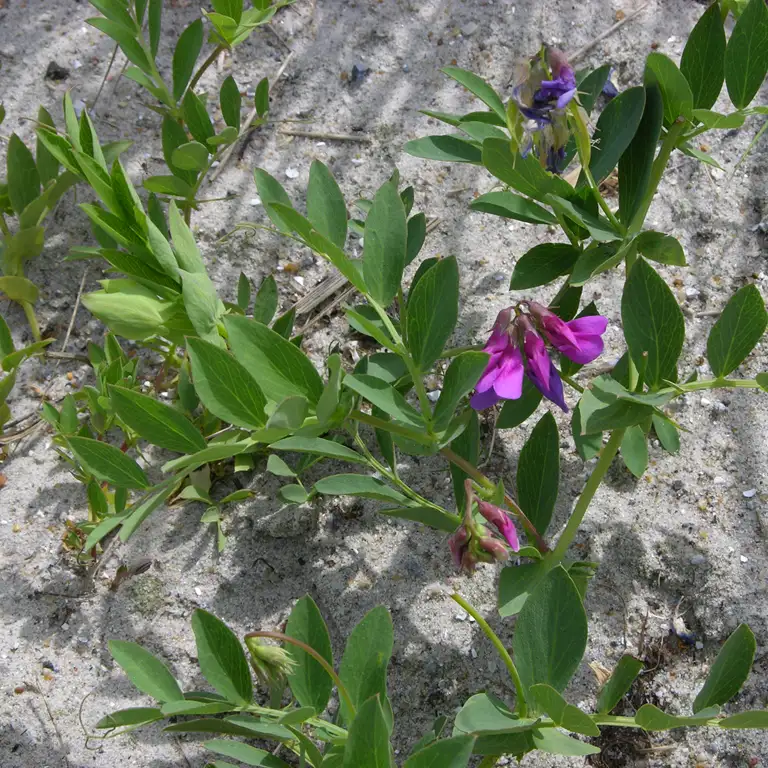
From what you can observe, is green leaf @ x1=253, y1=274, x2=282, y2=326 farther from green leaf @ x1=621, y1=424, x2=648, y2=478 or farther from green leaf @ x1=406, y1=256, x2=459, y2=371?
green leaf @ x1=621, y1=424, x2=648, y2=478

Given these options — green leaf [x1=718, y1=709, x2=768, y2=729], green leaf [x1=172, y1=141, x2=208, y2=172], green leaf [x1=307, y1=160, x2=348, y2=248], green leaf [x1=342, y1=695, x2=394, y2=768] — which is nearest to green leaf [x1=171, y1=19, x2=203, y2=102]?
green leaf [x1=172, y1=141, x2=208, y2=172]

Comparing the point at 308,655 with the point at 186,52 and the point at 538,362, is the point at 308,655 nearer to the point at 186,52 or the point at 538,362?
the point at 538,362

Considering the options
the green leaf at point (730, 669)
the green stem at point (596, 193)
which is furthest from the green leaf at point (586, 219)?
the green leaf at point (730, 669)

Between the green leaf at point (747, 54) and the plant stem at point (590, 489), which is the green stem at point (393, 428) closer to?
the plant stem at point (590, 489)

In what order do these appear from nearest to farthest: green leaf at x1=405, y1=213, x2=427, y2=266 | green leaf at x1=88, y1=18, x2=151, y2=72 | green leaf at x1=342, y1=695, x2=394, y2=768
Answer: green leaf at x1=342, y1=695, x2=394, y2=768 → green leaf at x1=405, y1=213, x2=427, y2=266 → green leaf at x1=88, y1=18, x2=151, y2=72

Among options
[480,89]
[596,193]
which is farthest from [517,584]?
[480,89]

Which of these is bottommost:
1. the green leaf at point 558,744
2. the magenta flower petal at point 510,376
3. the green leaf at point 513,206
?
the green leaf at point 558,744
